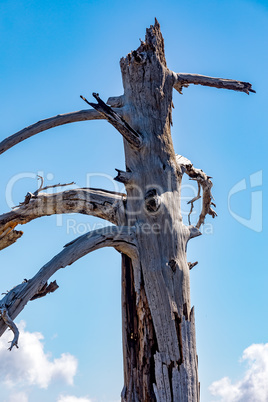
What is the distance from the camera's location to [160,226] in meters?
5.31

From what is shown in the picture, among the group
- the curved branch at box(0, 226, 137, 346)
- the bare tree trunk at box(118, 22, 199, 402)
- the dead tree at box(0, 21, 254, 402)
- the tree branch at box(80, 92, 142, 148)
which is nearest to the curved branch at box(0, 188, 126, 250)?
the dead tree at box(0, 21, 254, 402)

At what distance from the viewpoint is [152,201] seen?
530cm

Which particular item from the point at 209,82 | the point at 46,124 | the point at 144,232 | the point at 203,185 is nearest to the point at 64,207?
the point at 46,124

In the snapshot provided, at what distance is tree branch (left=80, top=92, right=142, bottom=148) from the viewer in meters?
4.88

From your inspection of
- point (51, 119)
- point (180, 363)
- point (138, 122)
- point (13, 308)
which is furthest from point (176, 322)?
point (51, 119)

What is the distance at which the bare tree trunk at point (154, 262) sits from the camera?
4.91m

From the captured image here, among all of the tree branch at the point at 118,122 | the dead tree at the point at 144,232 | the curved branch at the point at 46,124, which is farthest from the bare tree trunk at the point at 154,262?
the curved branch at the point at 46,124

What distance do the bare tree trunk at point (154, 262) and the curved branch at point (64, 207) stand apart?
0.24 meters

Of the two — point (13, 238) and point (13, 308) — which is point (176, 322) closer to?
point (13, 308)

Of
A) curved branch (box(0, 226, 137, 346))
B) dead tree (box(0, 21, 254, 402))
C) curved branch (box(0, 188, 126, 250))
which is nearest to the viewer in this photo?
curved branch (box(0, 226, 137, 346))

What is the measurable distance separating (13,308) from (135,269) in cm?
144

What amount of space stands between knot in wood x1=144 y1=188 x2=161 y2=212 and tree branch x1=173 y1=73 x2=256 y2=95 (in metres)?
1.85

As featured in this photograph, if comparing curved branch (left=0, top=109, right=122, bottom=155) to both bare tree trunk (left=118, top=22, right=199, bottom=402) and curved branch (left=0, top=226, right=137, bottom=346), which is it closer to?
bare tree trunk (left=118, top=22, right=199, bottom=402)

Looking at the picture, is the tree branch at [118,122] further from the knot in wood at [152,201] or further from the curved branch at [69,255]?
the curved branch at [69,255]
